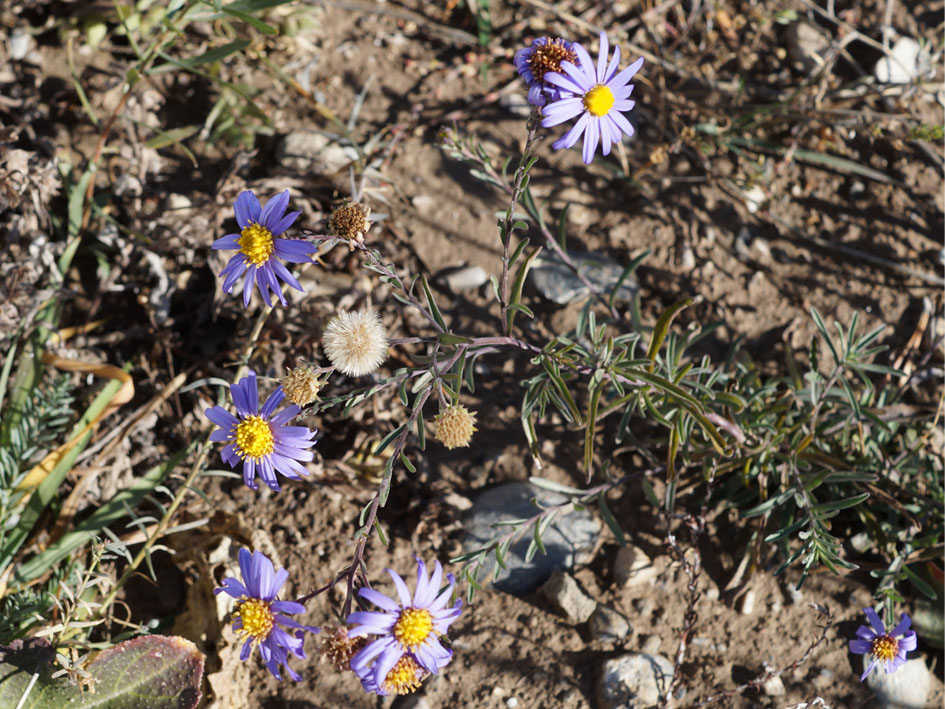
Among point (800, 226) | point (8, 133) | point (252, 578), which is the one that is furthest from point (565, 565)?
point (8, 133)

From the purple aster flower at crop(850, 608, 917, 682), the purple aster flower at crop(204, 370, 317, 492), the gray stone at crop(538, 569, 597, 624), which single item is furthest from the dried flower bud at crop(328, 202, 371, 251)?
the purple aster flower at crop(850, 608, 917, 682)

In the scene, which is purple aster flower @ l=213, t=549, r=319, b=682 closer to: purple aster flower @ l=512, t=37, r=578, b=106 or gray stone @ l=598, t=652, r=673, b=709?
gray stone @ l=598, t=652, r=673, b=709

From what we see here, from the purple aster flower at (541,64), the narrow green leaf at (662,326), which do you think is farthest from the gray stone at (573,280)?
the purple aster flower at (541,64)

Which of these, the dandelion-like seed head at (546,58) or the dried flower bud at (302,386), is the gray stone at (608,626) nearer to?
the dried flower bud at (302,386)

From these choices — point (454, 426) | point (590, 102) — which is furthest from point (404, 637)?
point (590, 102)

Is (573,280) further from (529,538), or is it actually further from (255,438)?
(255,438)

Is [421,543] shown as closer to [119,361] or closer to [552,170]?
[119,361]
